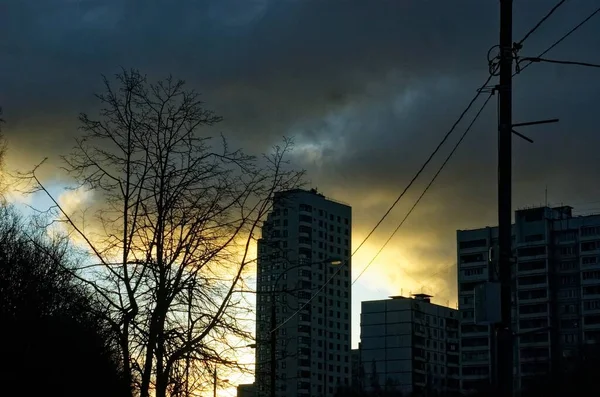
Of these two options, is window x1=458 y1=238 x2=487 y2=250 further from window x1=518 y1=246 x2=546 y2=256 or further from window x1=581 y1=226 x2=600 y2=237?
window x1=581 y1=226 x2=600 y2=237

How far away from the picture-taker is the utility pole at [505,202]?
13.3m

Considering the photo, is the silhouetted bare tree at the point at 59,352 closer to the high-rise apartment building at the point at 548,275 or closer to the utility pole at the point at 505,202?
the utility pole at the point at 505,202

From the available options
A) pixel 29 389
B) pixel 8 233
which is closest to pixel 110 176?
pixel 29 389

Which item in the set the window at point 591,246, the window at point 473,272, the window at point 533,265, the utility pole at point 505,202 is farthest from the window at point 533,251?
the utility pole at point 505,202

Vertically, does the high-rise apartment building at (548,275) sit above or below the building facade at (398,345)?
above

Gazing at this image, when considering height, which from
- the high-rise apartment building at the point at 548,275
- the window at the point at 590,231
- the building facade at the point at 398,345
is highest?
the window at the point at 590,231

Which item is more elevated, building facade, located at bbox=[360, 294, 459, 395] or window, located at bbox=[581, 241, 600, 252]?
window, located at bbox=[581, 241, 600, 252]

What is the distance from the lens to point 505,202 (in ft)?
45.2

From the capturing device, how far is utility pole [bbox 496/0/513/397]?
13.3m

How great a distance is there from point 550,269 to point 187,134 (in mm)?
131613

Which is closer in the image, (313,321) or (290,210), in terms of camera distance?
(290,210)

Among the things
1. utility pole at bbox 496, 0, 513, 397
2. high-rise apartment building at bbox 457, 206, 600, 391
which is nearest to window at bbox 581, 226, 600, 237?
high-rise apartment building at bbox 457, 206, 600, 391

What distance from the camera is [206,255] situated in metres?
20.0

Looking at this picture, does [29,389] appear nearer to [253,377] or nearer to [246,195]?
[253,377]
